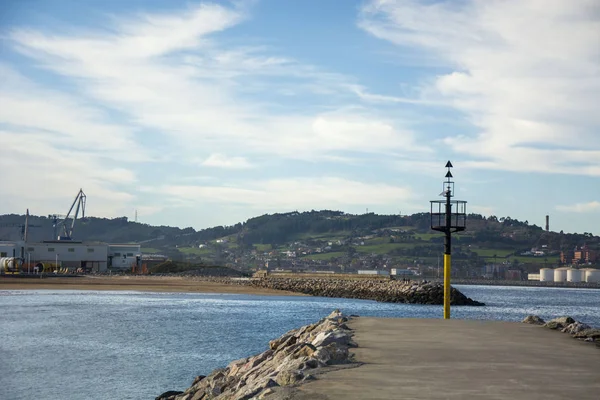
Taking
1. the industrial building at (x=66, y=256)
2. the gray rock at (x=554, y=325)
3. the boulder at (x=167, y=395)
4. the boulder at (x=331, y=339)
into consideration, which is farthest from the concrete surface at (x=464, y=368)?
the industrial building at (x=66, y=256)

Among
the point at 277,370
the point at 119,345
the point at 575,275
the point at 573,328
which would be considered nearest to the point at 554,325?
the point at 573,328

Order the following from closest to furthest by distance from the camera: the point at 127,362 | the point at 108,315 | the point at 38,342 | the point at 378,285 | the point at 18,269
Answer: the point at 127,362 → the point at 38,342 → the point at 108,315 → the point at 378,285 → the point at 18,269

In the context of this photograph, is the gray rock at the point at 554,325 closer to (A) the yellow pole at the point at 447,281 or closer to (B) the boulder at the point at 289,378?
(A) the yellow pole at the point at 447,281

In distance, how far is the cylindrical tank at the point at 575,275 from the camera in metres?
197

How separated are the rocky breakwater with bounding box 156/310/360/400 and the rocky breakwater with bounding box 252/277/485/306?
51443 millimetres

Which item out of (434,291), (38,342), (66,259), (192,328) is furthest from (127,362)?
(66,259)

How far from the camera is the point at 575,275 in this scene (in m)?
198

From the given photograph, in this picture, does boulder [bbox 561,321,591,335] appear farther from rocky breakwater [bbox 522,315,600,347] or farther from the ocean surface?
the ocean surface

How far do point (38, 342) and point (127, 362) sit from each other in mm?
6632

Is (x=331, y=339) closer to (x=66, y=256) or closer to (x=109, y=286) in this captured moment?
(x=109, y=286)

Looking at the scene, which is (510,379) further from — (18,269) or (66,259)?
(66,259)

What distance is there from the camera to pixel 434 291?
7244 centimetres

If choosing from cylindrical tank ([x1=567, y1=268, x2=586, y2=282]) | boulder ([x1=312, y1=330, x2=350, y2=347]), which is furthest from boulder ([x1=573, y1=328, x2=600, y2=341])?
cylindrical tank ([x1=567, y1=268, x2=586, y2=282])

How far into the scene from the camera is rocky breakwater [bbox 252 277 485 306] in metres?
72.0
